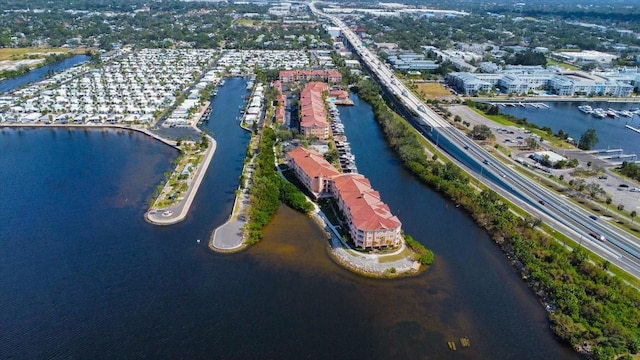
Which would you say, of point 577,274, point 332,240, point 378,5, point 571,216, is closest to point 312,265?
point 332,240

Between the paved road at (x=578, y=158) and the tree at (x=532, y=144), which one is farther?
the tree at (x=532, y=144)

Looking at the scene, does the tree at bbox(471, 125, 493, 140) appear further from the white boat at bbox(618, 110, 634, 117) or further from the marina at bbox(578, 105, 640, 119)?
the white boat at bbox(618, 110, 634, 117)

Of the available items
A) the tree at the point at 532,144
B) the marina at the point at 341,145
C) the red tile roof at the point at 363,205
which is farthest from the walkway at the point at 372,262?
the tree at the point at 532,144

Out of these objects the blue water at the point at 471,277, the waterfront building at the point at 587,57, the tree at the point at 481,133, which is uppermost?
the waterfront building at the point at 587,57

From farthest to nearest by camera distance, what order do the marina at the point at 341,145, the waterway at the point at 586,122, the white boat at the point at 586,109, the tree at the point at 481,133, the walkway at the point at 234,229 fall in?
the white boat at the point at 586,109 → the waterway at the point at 586,122 → the tree at the point at 481,133 → the marina at the point at 341,145 → the walkway at the point at 234,229

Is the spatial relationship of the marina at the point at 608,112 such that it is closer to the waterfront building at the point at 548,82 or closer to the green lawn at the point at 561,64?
the waterfront building at the point at 548,82

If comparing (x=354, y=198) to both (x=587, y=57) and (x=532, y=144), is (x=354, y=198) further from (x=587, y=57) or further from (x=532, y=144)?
(x=587, y=57)

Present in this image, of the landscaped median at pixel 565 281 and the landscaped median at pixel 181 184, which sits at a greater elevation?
the landscaped median at pixel 181 184
